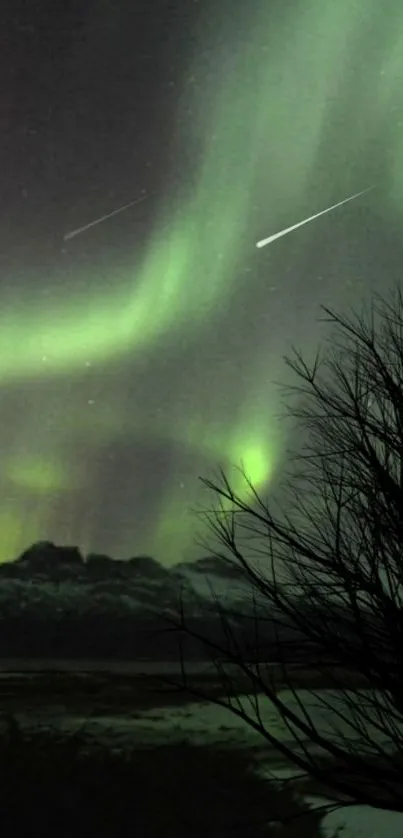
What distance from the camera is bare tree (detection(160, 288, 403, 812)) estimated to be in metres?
2.82

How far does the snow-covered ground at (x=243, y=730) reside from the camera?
3.09 meters

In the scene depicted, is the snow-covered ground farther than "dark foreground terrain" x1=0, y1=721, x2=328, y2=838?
No

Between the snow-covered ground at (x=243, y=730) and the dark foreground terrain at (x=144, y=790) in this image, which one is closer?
the snow-covered ground at (x=243, y=730)

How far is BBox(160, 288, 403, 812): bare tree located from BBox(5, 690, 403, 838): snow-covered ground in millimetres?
17

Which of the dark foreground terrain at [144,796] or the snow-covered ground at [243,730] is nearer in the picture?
the snow-covered ground at [243,730]

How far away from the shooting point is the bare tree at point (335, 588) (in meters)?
2.82

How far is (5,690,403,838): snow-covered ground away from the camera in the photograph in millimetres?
3090

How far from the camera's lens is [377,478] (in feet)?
9.80

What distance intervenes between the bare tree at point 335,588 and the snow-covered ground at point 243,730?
17mm

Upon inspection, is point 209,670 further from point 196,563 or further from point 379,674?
point 379,674

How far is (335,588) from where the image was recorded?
2965 mm

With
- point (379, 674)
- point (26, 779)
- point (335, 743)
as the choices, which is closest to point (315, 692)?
point (335, 743)

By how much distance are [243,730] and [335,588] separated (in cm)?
80

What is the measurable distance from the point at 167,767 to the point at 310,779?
0.58m
